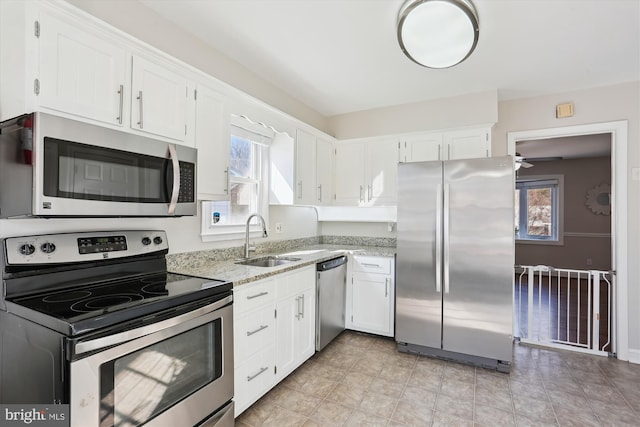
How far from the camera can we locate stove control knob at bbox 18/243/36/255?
1.41m

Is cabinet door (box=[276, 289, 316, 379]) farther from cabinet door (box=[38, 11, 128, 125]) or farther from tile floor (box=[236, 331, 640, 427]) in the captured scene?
cabinet door (box=[38, 11, 128, 125])

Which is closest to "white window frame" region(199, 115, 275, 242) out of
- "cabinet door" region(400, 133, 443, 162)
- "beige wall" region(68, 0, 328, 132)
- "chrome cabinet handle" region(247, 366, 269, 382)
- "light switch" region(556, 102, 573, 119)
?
"beige wall" region(68, 0, 328, 132)

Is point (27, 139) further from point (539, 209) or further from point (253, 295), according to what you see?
point (539, 209)

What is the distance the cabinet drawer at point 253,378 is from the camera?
1.94 m

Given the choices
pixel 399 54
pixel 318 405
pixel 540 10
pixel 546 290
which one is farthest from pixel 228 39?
pixel 546 290

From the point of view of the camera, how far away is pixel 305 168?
336 centimetres

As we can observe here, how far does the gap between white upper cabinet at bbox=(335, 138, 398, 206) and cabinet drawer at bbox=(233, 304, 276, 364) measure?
1.98 metres

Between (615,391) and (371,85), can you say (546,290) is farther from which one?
(371,85)

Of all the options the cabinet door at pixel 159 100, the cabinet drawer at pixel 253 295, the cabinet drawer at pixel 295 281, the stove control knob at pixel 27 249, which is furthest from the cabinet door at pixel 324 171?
the stove control knob at pixel 27 249

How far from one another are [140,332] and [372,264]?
93.1 inches

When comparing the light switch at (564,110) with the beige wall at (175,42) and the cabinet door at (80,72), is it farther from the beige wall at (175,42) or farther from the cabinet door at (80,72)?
the cabinet door at (80,72)

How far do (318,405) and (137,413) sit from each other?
48.8 inches

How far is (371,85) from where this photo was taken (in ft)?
10.5

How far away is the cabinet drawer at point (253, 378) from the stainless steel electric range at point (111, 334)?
14 cm
